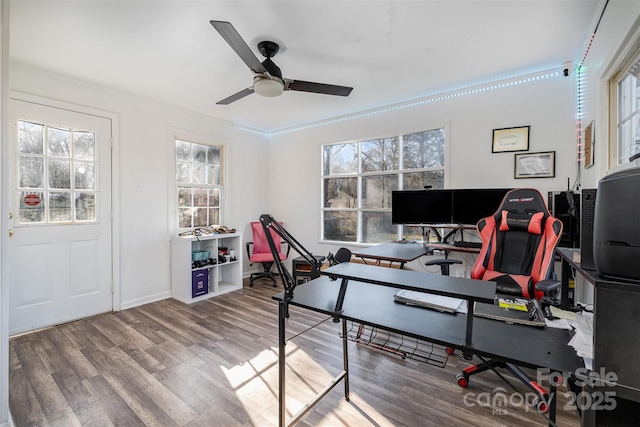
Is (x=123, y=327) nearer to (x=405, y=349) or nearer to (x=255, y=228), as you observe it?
(x=255, y=228)

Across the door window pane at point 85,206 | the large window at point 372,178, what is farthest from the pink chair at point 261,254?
the door window pane at point 85,206

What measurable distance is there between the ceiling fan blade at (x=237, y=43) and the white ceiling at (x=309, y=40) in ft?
1.06

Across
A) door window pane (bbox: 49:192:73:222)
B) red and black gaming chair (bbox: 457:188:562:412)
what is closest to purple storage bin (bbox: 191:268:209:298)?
door window pane (bbox: 49:192:73:222)

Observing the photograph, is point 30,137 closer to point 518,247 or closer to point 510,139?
point 518,247

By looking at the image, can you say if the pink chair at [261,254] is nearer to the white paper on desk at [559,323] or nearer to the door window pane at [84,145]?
the door window pane at [84,145]

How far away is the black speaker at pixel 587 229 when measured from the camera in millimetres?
1029

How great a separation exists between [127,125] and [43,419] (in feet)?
10.1

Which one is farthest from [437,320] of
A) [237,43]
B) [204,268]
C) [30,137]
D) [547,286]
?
[30,137]

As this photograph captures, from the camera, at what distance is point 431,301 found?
1.41 metres

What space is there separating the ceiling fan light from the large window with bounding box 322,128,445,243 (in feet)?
7.17

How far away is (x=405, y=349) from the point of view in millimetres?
2529

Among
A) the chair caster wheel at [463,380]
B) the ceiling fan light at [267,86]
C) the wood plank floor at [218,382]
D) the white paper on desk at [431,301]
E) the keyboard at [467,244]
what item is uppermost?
the ceiling fan light at [267,86]

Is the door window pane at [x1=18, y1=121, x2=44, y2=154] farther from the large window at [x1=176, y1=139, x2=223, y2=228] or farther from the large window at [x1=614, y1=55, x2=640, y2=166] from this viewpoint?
the large window at [x1=614, y1=55, x2=640, y2=166]

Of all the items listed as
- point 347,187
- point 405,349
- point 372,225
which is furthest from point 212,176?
point 405,349
